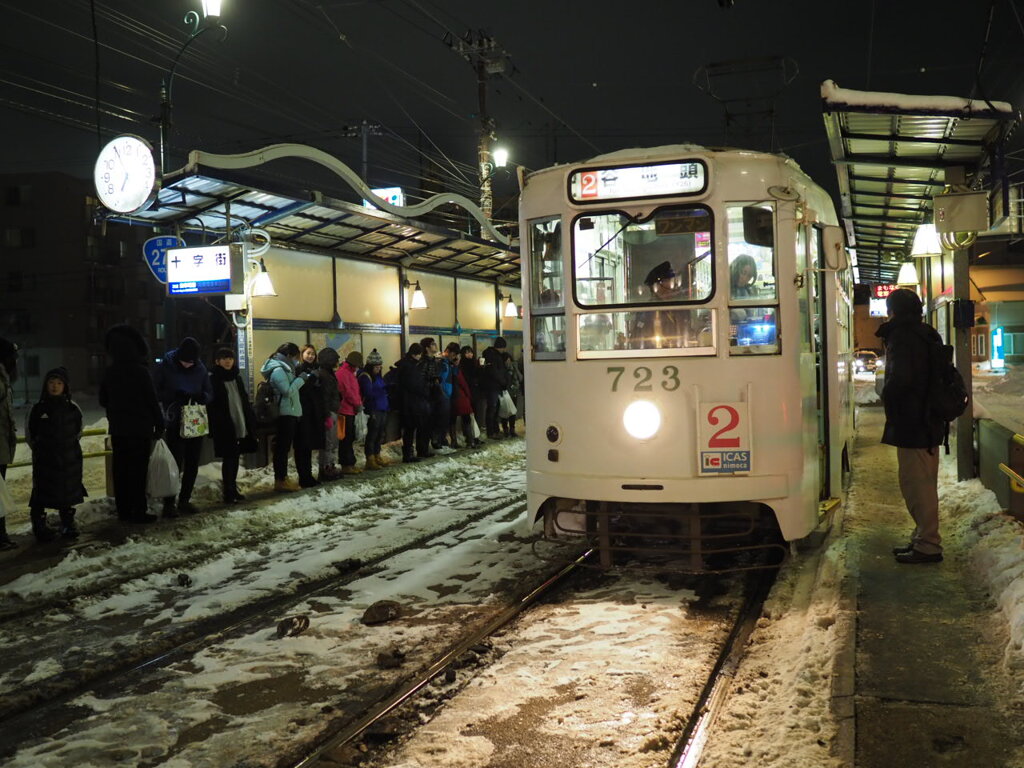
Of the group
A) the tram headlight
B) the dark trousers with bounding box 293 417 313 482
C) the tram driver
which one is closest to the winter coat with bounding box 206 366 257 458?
the dark trousers with bounding box 293 417 313 482

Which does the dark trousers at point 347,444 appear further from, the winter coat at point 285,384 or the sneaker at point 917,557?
the sneaker at point 917,557

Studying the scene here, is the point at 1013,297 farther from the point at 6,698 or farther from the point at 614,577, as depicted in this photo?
the point at 6,698

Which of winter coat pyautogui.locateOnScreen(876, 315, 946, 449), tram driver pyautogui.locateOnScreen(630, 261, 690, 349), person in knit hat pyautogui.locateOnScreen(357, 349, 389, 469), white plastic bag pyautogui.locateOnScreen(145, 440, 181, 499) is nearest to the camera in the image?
tram driver pyautogui.locateOnScreen(630, 261, 690, 349)

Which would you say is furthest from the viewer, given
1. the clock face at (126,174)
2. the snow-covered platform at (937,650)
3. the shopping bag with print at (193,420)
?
the clock face at (126,174)

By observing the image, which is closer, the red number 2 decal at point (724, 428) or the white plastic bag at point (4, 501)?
the red number 2 decal at point (724, 428)

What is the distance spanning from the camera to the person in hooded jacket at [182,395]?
1010 cm

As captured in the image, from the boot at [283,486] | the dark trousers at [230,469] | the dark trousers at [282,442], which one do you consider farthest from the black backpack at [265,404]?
the dark trousers at [230,469]

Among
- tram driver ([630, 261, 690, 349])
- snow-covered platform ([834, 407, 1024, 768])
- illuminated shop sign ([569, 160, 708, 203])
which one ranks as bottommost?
snow-covered platform ([834, 407, 1024, 768])

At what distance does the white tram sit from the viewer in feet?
21.1

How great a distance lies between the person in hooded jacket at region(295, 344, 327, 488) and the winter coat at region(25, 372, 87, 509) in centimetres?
334

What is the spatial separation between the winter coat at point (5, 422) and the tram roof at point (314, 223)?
13.4 feet

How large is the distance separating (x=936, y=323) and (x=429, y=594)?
10356mm

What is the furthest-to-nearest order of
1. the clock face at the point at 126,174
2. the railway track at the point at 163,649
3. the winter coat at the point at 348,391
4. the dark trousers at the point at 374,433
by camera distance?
the dark trousers at the point at 374,433 < the winter coat at the point at 348,391 < the clock face at the point at 126,174 < the railway track at the point at 163,649

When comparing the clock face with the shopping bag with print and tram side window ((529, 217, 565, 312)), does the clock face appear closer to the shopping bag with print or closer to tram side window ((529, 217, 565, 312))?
the shopping bag with print
